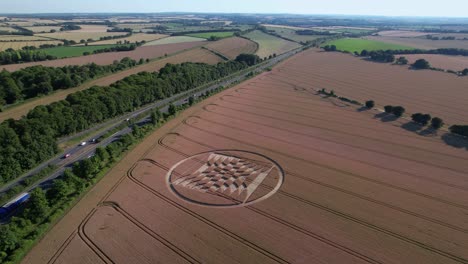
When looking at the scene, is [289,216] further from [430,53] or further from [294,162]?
[430,53]

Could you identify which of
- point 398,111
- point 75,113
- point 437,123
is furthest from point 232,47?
point 437,123

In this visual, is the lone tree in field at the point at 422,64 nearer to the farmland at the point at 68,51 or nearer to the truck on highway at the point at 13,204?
the truck on highway at the point at 13,204

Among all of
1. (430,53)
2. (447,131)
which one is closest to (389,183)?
(447,131)

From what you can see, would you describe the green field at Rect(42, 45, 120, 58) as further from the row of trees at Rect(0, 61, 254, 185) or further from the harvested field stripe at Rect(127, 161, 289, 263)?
the harvested field stripe at Rect(127, 161, 289, 263)

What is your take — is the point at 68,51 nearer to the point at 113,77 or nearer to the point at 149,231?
the point at 113,77

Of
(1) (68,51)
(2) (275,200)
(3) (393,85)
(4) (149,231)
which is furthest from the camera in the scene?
(1) (68,51)
